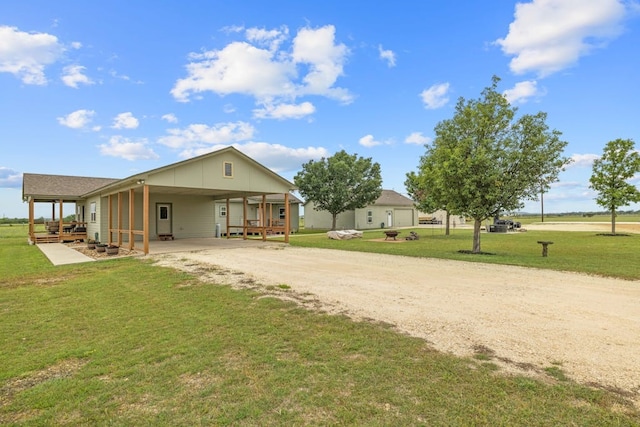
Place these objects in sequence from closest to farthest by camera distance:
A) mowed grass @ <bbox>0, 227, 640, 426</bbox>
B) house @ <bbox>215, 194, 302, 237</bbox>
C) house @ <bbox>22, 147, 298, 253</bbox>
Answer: mowed grass @ <bbox>0, 227, 640, 426</bbox> < house @ <bbox>22, 147, 298, 253</bbox> < house @ <bbox>215, 194, 302, 237</bbox>

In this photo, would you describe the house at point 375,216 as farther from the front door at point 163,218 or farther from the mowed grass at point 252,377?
the mowed grass at point 252,377

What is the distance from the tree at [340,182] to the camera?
3067 centimetres

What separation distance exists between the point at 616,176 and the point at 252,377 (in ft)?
101

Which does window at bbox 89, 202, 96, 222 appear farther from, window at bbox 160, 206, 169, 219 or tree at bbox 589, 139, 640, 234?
tree at bbox 589, 139, 640, 234

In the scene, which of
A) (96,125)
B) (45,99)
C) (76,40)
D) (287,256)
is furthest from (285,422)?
(96,125)

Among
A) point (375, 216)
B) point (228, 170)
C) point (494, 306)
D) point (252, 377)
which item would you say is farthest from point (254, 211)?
point (252, 377)

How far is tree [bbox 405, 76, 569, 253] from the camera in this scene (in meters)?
13.0

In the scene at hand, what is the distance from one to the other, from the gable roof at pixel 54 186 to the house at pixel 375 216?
1953 cm

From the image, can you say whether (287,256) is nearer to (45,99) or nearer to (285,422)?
(285,422)

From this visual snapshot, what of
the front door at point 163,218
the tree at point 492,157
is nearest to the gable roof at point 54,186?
the front door at point 163,218

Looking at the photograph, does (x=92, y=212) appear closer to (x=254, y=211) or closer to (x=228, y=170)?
(x=228, y=170)

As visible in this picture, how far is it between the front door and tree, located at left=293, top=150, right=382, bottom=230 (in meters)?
11.9

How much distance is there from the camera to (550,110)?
13.4m

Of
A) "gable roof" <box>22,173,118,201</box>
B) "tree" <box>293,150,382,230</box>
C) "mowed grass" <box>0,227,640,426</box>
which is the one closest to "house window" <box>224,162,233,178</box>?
"gable roof" <box>22,173,118,201</box>
